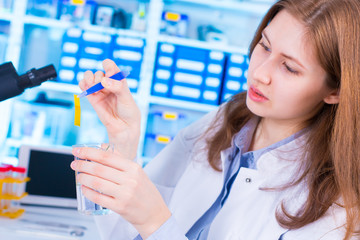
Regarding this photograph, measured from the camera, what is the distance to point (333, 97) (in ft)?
3.35

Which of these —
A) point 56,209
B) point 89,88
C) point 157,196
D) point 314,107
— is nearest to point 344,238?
point 314,107

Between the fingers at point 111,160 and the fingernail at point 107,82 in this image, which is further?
the fingernail at point 107,82

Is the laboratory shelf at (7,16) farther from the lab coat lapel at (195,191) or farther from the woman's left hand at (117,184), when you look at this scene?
the woman's left hand at (117,184)

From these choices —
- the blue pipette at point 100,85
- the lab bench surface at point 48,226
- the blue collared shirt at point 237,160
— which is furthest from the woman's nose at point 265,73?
the lab bench surface at point 48,226

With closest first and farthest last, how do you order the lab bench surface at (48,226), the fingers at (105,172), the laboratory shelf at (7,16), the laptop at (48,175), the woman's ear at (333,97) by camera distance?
the fingers at (105,172), the woman's ear at (333,97), the lab bench surface at (48,226), the laptop at (48,175), the laboratory shelf at (7,16)

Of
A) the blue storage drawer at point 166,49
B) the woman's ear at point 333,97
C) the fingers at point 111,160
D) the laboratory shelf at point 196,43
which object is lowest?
the fingers at point 111,160

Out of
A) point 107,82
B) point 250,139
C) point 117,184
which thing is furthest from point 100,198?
point 250,139

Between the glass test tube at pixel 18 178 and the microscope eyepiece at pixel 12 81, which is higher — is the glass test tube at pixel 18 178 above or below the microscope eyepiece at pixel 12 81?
below

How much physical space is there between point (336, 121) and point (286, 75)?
0.54 ft

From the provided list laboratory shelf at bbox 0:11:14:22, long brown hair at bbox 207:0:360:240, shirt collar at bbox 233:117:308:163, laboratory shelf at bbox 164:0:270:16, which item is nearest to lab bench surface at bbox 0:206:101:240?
shirt collar at bbox 233:117:308:163

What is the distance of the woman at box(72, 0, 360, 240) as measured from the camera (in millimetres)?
910

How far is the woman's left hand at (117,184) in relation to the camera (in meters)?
0.75

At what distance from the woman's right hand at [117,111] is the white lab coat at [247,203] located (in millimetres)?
234

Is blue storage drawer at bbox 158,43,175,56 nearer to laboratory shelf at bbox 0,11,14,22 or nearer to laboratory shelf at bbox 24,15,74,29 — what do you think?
laboratory shelf at bbox 24,15,74,29
